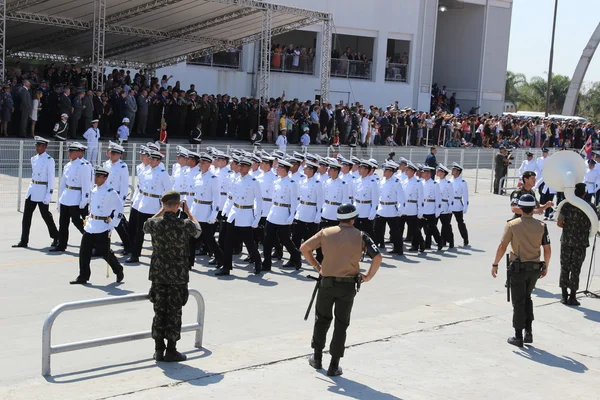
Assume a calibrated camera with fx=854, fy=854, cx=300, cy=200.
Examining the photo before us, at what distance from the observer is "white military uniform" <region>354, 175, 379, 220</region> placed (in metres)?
15.5

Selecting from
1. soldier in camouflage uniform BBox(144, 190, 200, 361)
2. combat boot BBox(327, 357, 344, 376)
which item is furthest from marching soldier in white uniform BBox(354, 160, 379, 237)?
soldier in camouflage uniform BBox(144, 190, 200, 361)

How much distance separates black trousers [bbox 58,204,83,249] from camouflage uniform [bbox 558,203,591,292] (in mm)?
7389

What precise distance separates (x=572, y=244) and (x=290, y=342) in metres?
5.09

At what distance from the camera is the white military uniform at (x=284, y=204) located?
13.9m

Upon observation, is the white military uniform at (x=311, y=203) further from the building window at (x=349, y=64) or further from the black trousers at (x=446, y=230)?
the building window at (x=349, y=64)

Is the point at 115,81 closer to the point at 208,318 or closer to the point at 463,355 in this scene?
the point at 208,318

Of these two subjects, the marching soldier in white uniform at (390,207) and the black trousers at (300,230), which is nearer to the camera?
the black trousers at (300,230)

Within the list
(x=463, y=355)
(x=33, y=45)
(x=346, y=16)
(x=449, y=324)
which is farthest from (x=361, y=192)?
(x=346, y=16)

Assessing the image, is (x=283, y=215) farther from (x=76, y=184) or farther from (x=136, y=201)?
(x=76, y=184)

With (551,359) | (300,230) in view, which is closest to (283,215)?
(300,230)

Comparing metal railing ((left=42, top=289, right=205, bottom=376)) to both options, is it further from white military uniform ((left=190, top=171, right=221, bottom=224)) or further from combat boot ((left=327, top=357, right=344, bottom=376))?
white military uniform ((left=190, top=171, right=221, bottom=224))

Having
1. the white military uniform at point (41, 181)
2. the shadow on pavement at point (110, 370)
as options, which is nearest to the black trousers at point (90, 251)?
the white military uniform at point (41, 181)

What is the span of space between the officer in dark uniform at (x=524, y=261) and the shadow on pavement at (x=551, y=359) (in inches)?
6.7

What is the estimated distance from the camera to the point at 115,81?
2889 cm
